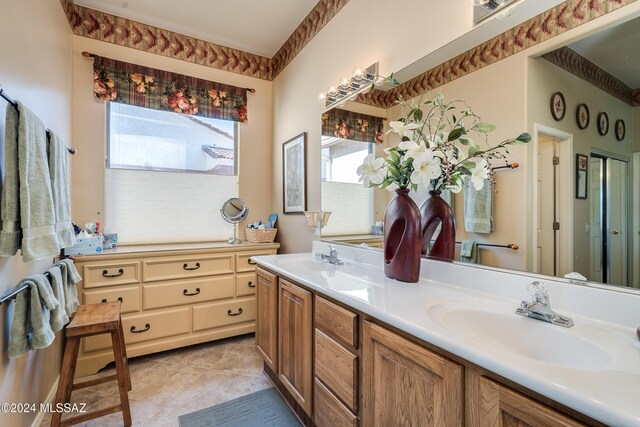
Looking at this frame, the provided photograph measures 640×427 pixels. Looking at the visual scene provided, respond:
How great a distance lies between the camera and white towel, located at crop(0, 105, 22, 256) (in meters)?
1.17

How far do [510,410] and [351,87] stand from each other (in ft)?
6.32

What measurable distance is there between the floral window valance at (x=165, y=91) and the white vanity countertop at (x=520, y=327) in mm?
2232

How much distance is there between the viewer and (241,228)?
320cm

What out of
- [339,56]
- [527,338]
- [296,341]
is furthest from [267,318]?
[339,56]

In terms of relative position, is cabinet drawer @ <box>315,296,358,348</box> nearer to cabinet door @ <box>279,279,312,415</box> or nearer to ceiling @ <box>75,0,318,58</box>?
cabinet door @ <box>279,279,312,415</box>

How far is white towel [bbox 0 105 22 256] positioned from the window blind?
4.97 ft

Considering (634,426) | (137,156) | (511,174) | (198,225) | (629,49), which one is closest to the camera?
(634,426)

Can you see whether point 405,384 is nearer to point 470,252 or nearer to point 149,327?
point 470,252

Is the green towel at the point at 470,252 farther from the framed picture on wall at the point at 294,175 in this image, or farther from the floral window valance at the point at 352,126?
the framed picture on wall at the point at 294,175

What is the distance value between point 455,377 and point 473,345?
0.38 feet

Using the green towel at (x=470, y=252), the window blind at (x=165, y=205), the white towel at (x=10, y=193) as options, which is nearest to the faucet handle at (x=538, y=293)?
the green towel at (x=470, y=252)

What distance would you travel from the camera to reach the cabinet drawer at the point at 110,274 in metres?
2.18

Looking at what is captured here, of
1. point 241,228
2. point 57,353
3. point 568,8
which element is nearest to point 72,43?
point 241,228

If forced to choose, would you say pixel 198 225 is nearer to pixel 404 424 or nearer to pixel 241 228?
pixel 241 228
